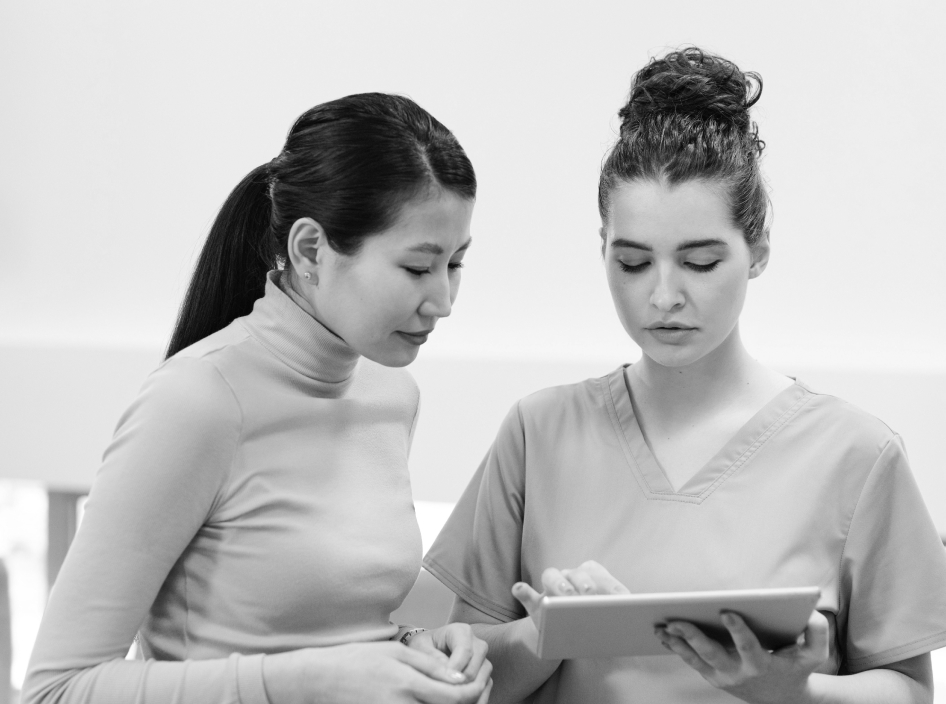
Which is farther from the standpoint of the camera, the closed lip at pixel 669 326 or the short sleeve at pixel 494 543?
the short sleeve at pixel 494 543

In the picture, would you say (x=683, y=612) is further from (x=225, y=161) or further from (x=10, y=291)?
(x=10, y=291)

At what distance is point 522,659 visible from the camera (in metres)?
1.40

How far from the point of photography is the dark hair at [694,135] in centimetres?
135

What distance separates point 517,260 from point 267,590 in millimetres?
1504

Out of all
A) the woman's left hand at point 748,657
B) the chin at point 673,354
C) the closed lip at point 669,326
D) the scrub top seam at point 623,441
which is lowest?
the woman's left hand at point 748,657

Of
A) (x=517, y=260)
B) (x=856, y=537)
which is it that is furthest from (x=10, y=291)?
(x=856, y=537)

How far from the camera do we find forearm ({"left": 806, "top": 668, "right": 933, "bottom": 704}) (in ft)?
4.06

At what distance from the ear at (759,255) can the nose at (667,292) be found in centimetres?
14

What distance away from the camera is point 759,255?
141 centimetres

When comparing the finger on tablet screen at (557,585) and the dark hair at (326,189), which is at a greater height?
the dark hair at (326,189)

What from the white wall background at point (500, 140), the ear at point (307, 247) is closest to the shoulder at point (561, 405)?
the ear at point (307, 247)

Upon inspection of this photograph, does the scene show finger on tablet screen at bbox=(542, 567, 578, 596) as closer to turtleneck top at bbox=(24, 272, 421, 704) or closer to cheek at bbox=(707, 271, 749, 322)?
turtleneck top at bbox=(24, 272, 421, 704)

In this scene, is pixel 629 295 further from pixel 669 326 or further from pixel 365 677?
pixel 365 677

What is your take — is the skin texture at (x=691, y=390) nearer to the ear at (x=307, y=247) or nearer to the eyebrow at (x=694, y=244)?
the eyebrow at (x=694, y=244)
